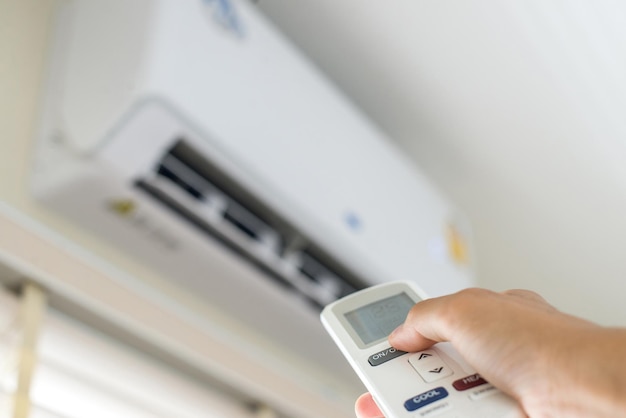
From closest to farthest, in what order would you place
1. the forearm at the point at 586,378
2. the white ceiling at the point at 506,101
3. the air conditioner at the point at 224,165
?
the forearm at the point at 586,378
the air conditioner at the point at 224,165
the white ceiling at the point at 506,101

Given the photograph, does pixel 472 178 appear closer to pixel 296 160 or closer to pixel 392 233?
pixel 392 233

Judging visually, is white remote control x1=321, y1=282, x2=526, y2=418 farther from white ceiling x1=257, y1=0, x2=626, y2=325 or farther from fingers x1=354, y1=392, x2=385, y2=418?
white ceiling x1=257, y1=0, x2=626, y2=325

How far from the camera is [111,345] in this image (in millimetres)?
951

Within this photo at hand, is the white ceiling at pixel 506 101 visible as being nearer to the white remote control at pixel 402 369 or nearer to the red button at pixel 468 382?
the white remote control at pixel 402 369

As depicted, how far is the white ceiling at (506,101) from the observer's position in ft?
3.77

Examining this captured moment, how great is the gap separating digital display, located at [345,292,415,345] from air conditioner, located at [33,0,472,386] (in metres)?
0.32

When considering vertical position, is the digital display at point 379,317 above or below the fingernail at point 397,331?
above

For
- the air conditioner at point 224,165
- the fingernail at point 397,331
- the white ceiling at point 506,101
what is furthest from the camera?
the white ceiling at point 506,101

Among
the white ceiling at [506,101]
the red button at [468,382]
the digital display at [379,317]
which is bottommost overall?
the red button at [468,382]

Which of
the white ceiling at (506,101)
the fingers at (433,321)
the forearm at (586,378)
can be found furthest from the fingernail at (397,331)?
the white ceiling at (506,101)

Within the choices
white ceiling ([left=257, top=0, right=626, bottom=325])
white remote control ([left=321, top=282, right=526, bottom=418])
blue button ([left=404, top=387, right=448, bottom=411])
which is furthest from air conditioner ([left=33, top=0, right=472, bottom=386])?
blue button ([left=404, top=387, right=448, bottom=411])

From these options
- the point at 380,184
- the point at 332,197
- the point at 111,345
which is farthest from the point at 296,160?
the point at 111,345

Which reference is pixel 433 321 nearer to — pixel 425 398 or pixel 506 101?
pixel 425 398

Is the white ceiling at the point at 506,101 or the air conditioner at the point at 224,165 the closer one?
the air conditioner at the point at 224,165
